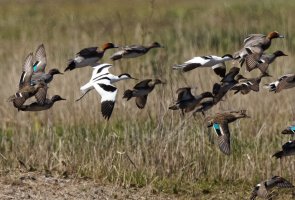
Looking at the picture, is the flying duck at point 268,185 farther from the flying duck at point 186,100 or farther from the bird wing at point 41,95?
the bird wing at point 41,95

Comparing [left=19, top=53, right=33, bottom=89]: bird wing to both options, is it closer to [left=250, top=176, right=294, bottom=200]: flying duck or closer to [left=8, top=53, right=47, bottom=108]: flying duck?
[left=8, top=53, right=47, bottom=108]: flying duck

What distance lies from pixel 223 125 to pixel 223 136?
0.42ft

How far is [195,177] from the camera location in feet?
31.9

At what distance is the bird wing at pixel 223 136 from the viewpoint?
804 cm

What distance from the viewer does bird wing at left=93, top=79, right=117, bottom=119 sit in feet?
25.5

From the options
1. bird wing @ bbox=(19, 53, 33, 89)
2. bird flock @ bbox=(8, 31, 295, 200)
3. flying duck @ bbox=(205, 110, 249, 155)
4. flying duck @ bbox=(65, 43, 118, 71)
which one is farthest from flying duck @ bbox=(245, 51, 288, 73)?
bird wing @ bbox=(19, 53, 33, 89)

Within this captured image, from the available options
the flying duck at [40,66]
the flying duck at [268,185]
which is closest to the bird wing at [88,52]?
the flying duck at [40,66]

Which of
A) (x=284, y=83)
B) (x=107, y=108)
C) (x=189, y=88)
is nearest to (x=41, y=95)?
(x=107, y=108)

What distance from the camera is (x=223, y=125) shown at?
8.27m

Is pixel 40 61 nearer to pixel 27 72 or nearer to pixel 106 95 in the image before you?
pixel 27 72

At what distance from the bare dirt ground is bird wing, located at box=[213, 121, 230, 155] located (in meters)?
1.24

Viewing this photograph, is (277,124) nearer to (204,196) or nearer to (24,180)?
(204,196)

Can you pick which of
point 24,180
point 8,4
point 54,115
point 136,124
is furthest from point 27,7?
point 24,180

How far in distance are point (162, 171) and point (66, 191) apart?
4.01 feet
